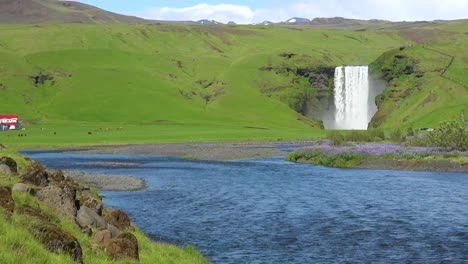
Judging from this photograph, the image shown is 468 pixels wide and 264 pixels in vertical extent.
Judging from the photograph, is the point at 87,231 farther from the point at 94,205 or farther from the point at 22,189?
the point at 94,205

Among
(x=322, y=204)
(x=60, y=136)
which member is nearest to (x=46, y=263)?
(x=322, y=204)

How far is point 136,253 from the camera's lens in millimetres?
21828

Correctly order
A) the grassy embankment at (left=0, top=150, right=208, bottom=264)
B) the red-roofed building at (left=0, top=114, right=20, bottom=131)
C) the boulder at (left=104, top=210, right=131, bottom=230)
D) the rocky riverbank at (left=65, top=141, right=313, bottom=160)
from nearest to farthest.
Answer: the grassy embankment at (left=0, top=150, right=208, bottom=264)
the boulder at (left=104, top=210, right=131, bottom=230)
the rocky riverbank at (left=65, top=141, right=313, bottom=160)
the red-roofed building at (left=0, top=114, right=20, bottom=131)

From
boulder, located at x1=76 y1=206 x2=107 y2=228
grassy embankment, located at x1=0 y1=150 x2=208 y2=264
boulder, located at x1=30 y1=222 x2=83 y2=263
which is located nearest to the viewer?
grassy embankment, located at x1=0 y1=150 x2=208 y2=264

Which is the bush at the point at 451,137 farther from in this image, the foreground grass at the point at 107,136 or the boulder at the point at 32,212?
the boulder at the point at 32,212

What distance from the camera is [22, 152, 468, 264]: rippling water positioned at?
3189cm

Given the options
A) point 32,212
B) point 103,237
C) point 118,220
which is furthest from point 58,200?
point 118,220

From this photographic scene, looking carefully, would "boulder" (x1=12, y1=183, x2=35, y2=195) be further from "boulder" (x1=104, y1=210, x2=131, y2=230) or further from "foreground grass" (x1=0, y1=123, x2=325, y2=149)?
"foreground grass" (x1=0, y1=123, x2=325, y2=149)

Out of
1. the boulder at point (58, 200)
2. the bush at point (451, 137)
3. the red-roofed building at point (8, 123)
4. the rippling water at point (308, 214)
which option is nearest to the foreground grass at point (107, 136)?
the red-roofed building at point (8, 123)

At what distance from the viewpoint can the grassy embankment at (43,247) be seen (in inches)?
571

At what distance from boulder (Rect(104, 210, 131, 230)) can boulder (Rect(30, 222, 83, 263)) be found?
10678mm

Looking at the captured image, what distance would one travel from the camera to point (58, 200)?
2520cm

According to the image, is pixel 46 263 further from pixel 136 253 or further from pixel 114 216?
pixel 114 216

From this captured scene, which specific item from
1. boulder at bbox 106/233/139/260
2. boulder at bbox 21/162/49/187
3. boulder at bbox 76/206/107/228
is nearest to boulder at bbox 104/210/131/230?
boulder at bbox 76/206/107/228
